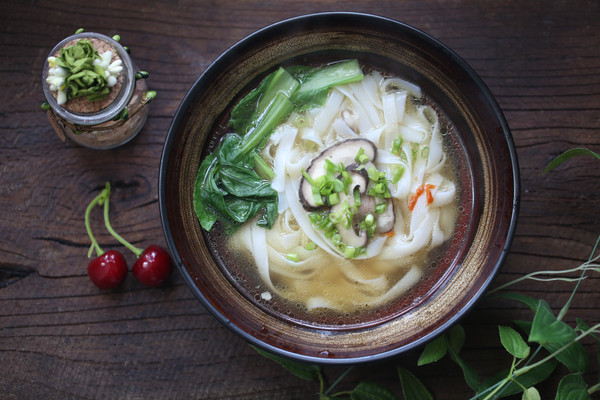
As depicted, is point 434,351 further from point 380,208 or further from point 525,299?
point 380,208

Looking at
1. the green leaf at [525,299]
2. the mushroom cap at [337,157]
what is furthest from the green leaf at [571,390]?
the mushroom cap at [337,157]

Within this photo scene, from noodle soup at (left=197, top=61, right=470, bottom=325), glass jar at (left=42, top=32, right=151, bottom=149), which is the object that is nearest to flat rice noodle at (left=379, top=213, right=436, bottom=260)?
noodle soup at (left=197, top=61, right=470, bottom=325)

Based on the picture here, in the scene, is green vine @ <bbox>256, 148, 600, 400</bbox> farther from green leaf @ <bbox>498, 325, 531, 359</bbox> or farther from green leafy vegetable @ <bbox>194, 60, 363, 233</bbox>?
green leafy vegetable @ <bbox>194, 60, 363, 233</bbox>

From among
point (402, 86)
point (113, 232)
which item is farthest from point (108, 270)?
point (402, 86)

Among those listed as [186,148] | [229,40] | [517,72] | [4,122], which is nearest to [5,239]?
[4,122]

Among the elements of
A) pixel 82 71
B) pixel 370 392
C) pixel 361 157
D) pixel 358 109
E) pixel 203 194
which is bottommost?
pixel 370 392

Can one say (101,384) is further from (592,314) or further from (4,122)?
(592,314)
